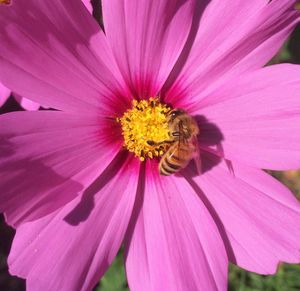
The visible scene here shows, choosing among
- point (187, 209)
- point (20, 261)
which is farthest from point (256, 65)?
point (20, 261)

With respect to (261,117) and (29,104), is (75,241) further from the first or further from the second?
(261,117)

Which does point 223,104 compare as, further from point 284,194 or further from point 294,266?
Answer: point 294,266

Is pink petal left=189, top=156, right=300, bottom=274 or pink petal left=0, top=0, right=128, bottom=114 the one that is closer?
pink petal left=0, top=0, right=128, bottom=114

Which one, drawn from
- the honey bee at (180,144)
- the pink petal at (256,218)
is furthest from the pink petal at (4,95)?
the pink petal at (256,218)

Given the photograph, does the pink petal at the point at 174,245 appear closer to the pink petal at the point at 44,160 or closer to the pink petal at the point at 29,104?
the pink petal at the point at 44,160

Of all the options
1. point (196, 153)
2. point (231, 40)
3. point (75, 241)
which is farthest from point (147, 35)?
point (75, 241)

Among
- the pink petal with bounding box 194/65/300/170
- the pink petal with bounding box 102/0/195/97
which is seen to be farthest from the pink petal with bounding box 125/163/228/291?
the pink petal with bounding box 102/0/195/97

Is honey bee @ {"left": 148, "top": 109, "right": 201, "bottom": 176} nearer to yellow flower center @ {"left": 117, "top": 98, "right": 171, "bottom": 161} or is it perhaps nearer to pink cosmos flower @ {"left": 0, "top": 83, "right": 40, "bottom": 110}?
yellow flower center @ {"left": 117, "top": 98, "right": 171, "bottom": 161}
